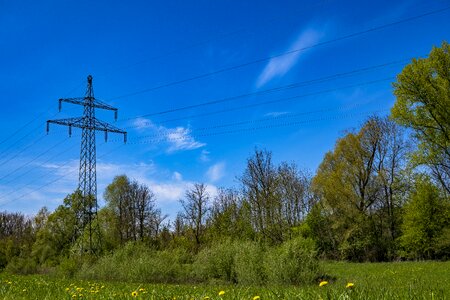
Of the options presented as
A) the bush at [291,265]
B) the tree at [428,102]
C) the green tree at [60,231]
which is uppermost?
the tree at [428,102]

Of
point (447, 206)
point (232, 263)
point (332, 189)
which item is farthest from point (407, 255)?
point (232, 263)

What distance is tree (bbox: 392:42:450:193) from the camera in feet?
95.2

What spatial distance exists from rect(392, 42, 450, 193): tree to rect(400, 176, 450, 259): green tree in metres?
8.64

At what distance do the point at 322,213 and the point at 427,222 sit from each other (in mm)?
12837

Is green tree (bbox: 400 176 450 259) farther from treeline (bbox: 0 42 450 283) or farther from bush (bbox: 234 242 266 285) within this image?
bush (bbox: 234 242 266 285)

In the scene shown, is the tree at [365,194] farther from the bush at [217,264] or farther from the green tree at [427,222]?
the bush at [217,264]

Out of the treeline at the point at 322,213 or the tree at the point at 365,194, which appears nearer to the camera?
the treeline at the point at 322,213

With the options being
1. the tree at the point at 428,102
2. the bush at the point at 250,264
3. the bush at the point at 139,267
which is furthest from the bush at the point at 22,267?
the tree at the point at 428,102

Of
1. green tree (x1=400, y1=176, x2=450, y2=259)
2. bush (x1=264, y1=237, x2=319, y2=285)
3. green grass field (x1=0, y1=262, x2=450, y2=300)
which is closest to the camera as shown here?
green grass field (x1=0, y1=262, x2=450, y2=300)

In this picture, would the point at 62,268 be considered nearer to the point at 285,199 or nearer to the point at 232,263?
the point at 232,263

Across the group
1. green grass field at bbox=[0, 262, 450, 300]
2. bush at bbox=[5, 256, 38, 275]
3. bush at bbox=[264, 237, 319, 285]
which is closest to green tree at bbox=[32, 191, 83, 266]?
bush at bbox=[5, 256, 38, 275]

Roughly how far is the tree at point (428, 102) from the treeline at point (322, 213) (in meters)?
0.07

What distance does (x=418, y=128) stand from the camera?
101ft

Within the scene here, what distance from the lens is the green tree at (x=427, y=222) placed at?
38625 millimetres
